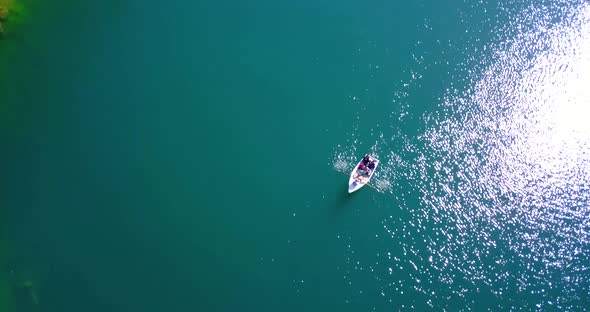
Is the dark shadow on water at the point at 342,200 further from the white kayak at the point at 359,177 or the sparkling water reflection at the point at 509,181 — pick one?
the sparkling water reflection at the point at 509,181

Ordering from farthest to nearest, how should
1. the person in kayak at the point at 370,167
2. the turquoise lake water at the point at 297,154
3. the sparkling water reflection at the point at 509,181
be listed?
the person in kayak at the point at 370,167, the sparkling water reflection at the point at 509,181, the turquoise lake water at the point at 297,154

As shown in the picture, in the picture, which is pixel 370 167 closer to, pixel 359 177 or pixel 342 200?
pixel 359 177

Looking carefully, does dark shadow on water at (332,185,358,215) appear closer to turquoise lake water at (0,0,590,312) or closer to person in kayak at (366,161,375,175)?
turquoise lake water at (0,0,590,312)

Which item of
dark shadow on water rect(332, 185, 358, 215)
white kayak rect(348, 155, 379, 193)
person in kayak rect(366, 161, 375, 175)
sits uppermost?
person in kayak rect(366, 161, 375, 175)

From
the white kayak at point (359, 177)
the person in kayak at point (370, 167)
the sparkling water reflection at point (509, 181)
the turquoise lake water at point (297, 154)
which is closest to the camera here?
the turquoise lake water at point (297, 154)

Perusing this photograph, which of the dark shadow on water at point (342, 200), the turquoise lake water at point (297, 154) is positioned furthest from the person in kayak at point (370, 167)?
the dark shadow on water at point (342, 200)

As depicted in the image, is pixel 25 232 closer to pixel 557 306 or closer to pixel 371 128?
pixel 371 128

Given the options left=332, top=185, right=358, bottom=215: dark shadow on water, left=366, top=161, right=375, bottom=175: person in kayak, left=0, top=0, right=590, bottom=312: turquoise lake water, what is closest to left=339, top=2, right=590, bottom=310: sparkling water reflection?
left=0, top=0, right=590, bottom=312: turquoise lake water
